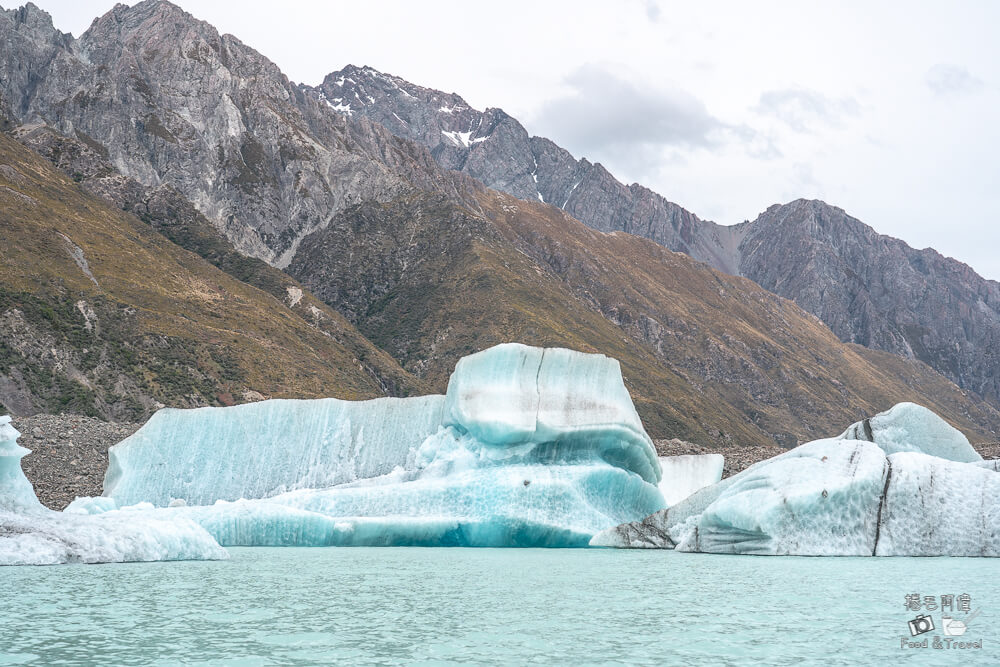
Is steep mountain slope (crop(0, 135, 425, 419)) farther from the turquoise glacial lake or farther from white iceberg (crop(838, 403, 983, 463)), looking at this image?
white iceberg (crop(838, 403, 983, 463))

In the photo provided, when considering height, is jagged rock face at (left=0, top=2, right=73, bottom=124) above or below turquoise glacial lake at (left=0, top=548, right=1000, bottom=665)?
above

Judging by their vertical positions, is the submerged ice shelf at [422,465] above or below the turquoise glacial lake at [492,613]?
above

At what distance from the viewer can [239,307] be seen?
8319 centimetres

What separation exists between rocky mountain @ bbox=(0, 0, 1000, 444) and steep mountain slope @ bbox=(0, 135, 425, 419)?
22.8 inches

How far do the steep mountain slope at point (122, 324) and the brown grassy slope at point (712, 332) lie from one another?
73.0 meters

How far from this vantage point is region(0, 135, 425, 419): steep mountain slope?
2440 inches

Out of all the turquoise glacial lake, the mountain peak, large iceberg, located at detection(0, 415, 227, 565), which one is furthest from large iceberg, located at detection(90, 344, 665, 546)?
the mountain peak

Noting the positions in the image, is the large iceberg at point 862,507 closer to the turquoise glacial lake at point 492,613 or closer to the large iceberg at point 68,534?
the turquoise glacial lake at point 492,613

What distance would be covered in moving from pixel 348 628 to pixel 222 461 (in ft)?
61.4

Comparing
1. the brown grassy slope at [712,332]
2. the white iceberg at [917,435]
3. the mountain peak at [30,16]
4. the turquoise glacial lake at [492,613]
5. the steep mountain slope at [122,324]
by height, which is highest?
the mountain peak at [30,16]

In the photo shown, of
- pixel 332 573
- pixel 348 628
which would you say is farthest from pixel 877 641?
pixel 332 573

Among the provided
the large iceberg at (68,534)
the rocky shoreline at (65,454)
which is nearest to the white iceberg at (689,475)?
Result: the large iceberg at (68,534)

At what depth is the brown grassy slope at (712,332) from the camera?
15162 centimetres

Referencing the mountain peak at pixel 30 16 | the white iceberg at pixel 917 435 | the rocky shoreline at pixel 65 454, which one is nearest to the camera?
the white iceberg at pixel 917 435
